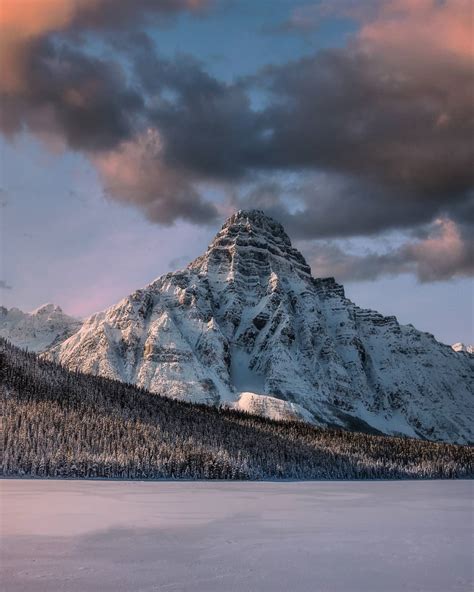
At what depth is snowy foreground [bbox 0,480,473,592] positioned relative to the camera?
20.6 meters

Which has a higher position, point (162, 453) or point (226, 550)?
point (162, 453)

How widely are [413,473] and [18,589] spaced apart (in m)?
178

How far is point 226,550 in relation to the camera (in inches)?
A: 1052

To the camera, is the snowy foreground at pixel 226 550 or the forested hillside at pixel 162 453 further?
the forested hillside at pixel 162 453

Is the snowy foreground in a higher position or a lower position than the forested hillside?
lower

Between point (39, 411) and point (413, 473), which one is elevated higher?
point (39, 411)

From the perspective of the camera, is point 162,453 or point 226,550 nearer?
point 226,550

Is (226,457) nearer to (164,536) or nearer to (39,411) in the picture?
(39,411)

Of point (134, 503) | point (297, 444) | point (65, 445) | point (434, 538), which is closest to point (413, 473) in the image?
point (297, 444)

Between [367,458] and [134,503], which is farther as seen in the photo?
[367,458]

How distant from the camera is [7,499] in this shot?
163 ft

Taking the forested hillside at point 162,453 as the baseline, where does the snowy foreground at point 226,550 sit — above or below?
below

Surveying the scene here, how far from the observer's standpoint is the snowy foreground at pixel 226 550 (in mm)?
20641

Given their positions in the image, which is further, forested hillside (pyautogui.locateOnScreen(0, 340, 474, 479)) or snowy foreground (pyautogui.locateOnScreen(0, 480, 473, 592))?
forested hillside (pyautogui.locateOnScreen(0, 340, 474, 479))
